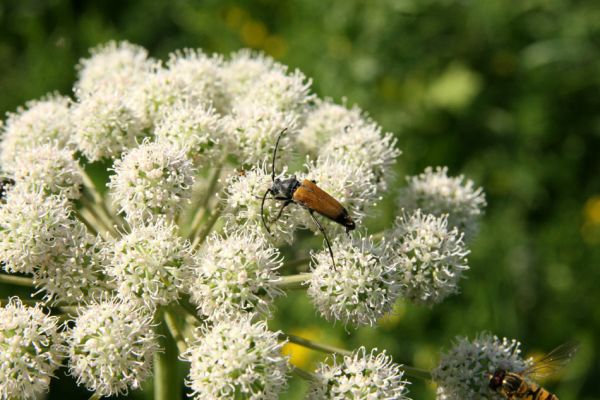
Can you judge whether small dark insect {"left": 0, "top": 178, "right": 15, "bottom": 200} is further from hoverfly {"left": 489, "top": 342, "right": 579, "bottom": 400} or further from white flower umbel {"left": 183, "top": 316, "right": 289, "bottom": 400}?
hoverfly {"left": 489, "top": 342, "right": 579, "bottom": 400}

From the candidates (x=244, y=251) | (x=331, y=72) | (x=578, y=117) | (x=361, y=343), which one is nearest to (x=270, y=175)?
(x=244, y=251)

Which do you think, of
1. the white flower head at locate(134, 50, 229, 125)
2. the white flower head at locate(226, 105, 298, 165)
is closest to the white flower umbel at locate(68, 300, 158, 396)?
the white flower head at locate(226, 105, 298, 165)

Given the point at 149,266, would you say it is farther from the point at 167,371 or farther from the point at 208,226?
the point at 167,371

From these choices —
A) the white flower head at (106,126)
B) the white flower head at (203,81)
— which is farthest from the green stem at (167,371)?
the white flower head at (203,81)

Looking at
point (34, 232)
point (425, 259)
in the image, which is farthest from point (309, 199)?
point (34, 232)

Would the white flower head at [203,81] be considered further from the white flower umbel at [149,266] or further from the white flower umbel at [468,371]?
the white flower umbel at [468,371]

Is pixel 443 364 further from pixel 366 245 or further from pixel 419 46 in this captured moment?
pixel 419 46
